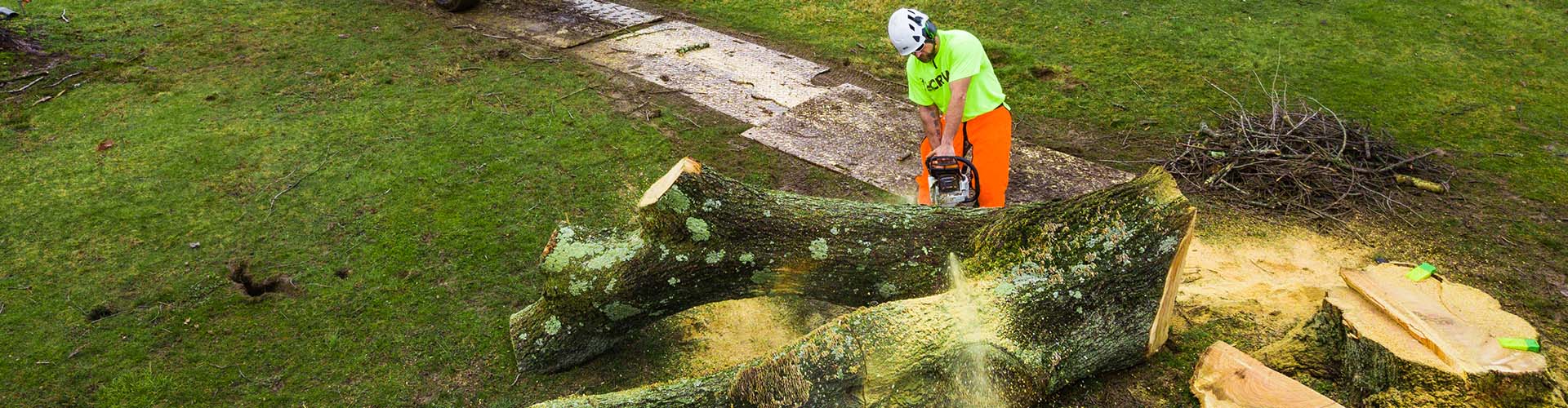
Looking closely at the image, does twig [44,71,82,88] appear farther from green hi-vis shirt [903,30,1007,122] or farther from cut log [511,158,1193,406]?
green hi-vis shirt [903,30,1007,122]

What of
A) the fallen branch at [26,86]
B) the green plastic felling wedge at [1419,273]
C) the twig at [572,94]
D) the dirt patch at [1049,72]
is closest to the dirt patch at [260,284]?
the twig at [572,94]

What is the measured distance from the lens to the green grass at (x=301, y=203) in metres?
3.77

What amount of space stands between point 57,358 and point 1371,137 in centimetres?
680

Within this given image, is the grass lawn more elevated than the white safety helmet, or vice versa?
the white safety helmet

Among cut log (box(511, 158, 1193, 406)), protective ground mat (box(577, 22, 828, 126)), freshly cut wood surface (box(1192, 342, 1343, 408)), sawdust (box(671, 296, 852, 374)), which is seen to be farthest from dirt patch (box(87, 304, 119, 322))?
freshly cut wood surface (box(1192, 342, 1343, 408))

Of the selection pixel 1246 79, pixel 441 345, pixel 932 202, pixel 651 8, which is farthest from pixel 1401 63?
pixel 441 345

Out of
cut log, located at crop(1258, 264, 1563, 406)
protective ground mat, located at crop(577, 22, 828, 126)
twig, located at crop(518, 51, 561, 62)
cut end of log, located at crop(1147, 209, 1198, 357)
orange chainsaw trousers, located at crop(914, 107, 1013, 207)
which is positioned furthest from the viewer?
twig, located at crop(518, 51, 561, 62)

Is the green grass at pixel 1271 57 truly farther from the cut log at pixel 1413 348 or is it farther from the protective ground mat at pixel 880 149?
the cut log at pixel 1413 348

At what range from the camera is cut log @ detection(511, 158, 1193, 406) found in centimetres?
286

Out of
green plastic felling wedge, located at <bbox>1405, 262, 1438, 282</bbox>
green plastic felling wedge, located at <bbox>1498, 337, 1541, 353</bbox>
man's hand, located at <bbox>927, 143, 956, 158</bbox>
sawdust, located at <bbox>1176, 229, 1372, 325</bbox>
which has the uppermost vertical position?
man's hand, located at <bbox>927, 143, 956, 158</bbox>

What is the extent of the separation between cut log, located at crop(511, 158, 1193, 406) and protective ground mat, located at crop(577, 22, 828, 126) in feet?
8.56

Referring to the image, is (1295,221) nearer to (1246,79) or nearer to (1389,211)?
(1389,211)

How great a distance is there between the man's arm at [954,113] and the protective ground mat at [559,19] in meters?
4.23

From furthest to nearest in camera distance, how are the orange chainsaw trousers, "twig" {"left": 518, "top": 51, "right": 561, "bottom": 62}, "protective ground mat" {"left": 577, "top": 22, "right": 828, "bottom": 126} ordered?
"twig" {"left": 518, "top": 51, "right": 561, "bottom": 62} → "protective ground mat" {"left": 577, "top": 22, "right": 828, "bottom": 126} → the orange chainsaw trousers
